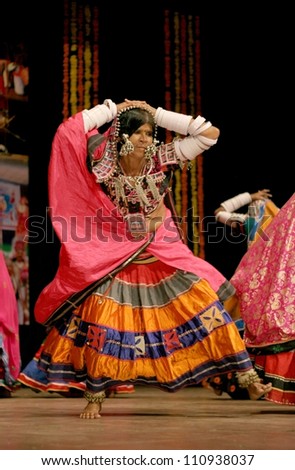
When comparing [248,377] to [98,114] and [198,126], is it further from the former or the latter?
[98,114]

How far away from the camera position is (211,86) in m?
7.62

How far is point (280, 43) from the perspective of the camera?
7.30 meters

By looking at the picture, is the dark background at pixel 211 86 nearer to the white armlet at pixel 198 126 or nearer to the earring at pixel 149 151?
the earring at pixel 149 151

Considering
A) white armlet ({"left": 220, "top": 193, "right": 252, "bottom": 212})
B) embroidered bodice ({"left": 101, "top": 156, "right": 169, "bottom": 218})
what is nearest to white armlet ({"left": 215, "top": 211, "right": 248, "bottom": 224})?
white armlet ({"left": 220, "top": 193, "right": 252, "bottom": 212})

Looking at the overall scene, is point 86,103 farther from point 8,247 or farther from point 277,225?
point 277,225

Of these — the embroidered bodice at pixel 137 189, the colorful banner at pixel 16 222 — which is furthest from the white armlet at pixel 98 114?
the colorful banner at pixel 16 222

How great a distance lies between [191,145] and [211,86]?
11.9 ft

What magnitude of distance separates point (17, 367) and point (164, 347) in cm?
207

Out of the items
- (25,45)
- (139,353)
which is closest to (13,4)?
(25,45)

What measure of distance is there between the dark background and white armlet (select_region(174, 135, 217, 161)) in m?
2.91

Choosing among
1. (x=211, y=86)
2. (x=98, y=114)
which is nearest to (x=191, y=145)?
(x=98, y=114)

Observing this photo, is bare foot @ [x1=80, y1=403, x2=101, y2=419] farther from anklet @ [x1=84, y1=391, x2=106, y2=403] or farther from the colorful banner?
the colorful banner

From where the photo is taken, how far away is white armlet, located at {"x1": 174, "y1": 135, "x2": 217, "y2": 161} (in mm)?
4086

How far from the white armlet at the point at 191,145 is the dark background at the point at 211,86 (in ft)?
Answer: 9.56
